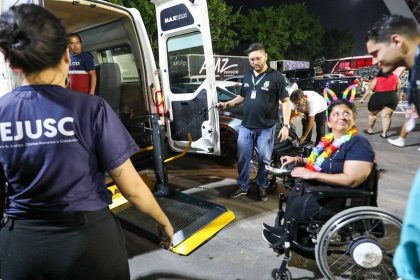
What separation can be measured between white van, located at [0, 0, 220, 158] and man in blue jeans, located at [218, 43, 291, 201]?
382mm

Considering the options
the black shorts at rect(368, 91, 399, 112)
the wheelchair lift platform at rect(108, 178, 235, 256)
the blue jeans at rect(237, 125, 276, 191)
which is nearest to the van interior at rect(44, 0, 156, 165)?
the wheelchair lift platform at rect(108, 178, 235, 256)

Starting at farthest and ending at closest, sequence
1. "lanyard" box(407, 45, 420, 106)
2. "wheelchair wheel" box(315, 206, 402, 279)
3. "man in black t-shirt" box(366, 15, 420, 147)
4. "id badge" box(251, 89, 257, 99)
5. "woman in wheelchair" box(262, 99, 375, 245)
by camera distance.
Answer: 1. "id badge" box(251, 89, 257, 99)
2. "woman in wheelchair" box(262, 99, 375, 245)
3. "wheelchair wheel" box(315, 206, 402, 279)
4. "man in black t-shirt" box(366, 15, 420, 147)
5. "lanyard" box(407, 45, 420, 106)

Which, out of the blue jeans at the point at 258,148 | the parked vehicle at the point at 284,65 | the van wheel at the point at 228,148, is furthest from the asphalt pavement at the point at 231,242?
the parked vehicle at the point at 284,65

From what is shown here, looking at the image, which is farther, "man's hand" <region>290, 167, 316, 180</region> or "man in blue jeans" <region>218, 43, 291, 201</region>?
"man in blue jeans" <region>218, 43, 291, 201</region>

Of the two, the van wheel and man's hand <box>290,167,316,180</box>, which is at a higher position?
man's hand <box>290,167,316,180</box>

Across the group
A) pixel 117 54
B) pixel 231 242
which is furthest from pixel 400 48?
pixel 117 54

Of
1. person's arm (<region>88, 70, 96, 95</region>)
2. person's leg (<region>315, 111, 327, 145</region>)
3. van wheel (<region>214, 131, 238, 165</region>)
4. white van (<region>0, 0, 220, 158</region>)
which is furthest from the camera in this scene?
person's leg (<region>315, 111, 327, 145</region>)

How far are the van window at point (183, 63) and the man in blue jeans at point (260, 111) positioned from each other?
1.83 ft

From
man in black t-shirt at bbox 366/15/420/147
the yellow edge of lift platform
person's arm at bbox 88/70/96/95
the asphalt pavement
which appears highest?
person's arm at bbox 88/70/96/95

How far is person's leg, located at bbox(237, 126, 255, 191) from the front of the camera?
3.88m

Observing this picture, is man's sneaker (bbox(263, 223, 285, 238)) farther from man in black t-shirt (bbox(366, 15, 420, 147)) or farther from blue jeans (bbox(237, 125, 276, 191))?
man in black t-shirt (bbox(366, 15, 420, 147))

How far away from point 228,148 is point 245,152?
4.51ft

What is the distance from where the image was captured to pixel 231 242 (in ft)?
9.93

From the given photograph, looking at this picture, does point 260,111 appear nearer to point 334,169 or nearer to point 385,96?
point 334,169
